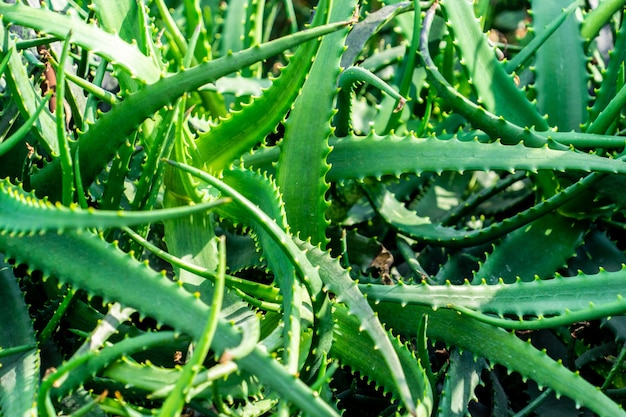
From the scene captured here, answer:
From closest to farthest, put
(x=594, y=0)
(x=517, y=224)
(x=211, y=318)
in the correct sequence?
(x=211, y=318)
(x=517, y=224)
(x=594, y=0)

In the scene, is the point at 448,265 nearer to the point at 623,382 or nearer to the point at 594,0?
the point at 623,382

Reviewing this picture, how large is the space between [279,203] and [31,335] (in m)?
0.21

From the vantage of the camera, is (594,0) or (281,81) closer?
(281,81)

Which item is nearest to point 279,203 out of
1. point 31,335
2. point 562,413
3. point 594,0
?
point 31,335

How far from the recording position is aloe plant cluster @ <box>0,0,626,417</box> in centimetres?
47

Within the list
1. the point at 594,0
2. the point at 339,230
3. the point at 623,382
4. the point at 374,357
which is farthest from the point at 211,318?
the point at 594,0

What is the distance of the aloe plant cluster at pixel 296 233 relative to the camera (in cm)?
47

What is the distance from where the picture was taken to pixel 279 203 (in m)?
0.55

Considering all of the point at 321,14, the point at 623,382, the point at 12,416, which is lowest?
the point at 623,382

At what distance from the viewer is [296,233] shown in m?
0.61

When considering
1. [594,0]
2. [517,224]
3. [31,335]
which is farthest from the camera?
[594,0]

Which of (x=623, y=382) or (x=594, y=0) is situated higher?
(x=594, y=0)

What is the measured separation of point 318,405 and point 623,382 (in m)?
Answer: 0.39

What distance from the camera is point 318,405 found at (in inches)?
16.4
